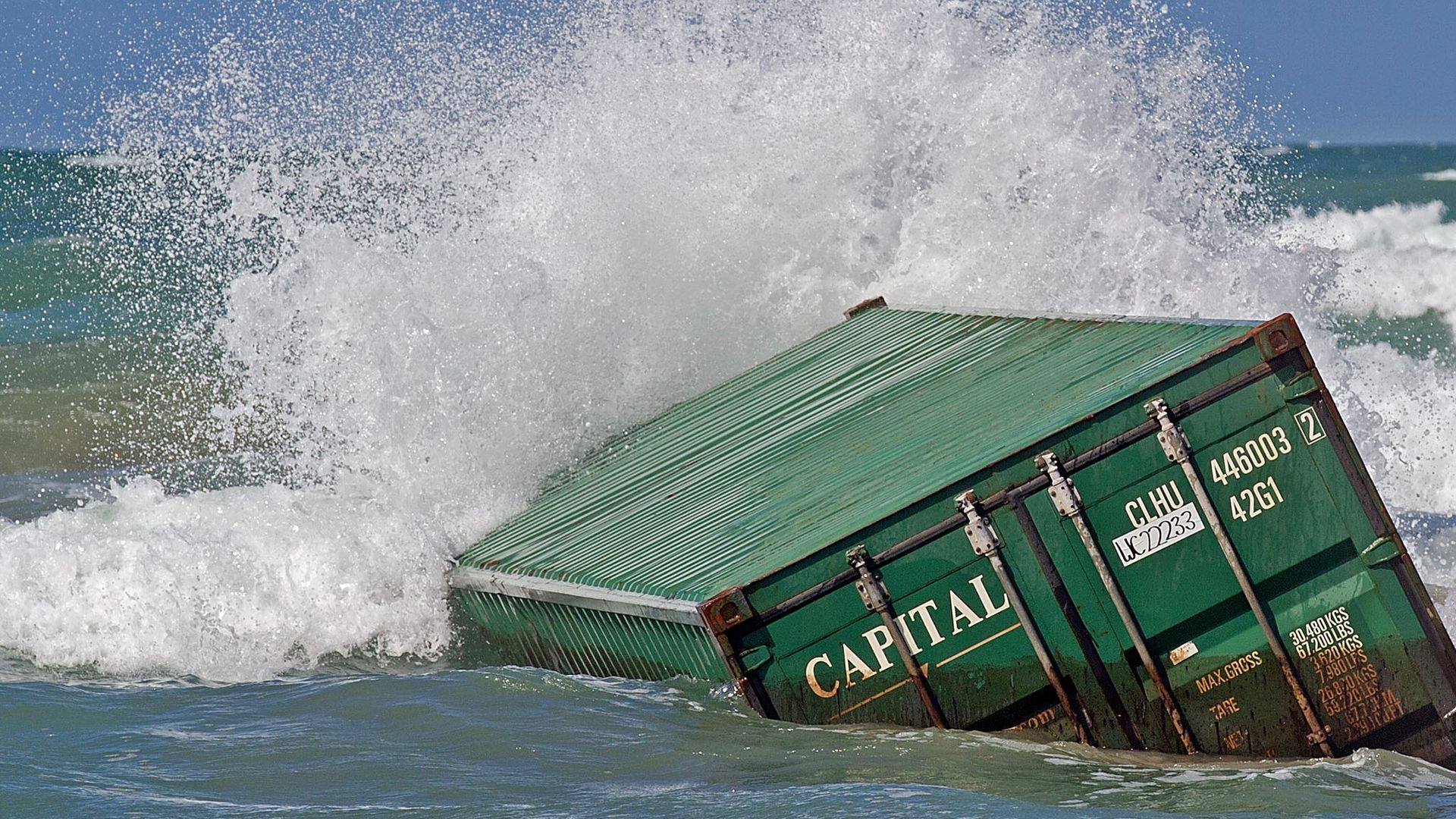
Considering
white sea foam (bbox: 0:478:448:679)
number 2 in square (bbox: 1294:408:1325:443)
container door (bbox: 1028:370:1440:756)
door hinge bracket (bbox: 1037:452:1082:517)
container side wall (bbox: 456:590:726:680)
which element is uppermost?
white sea foam (bbox: 0:478:448:679)

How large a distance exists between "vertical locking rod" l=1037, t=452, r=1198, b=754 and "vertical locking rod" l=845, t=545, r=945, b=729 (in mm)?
946

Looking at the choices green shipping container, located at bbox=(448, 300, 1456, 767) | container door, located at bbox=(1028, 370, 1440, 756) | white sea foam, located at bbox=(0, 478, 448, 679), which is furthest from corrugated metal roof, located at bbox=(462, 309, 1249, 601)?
white sea foam, located at bbox=(0, 478, 448, 679)

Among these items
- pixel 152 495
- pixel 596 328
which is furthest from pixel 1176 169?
pixel 152 495

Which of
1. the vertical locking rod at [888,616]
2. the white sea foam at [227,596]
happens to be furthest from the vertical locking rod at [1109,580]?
the white sea foam at [227,596]

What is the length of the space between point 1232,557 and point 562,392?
265 inches

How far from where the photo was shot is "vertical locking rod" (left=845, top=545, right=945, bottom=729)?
817 cm

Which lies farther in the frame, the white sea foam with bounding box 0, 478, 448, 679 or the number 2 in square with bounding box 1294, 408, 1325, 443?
the white sea foam with bounding box 0, 478, 448, 679

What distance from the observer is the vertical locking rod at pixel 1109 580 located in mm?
8281

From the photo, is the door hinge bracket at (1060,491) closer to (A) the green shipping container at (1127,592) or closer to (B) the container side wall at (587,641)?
(A) the green shipping container at (1127,592)

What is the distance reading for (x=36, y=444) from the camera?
2147cm

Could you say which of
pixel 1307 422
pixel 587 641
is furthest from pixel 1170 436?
pixel 587 641

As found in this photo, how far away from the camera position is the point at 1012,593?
325 inches

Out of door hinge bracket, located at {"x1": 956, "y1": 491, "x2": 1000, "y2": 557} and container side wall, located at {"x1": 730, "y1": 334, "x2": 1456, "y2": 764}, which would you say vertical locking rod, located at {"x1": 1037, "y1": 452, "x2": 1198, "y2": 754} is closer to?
container side wall, located at {"x1": 730, "y1": 334, "x2": 1456, "y2": 764}

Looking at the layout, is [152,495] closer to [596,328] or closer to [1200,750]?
[596,328]
